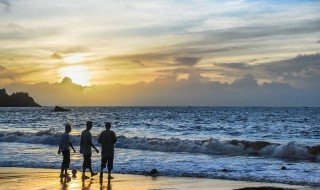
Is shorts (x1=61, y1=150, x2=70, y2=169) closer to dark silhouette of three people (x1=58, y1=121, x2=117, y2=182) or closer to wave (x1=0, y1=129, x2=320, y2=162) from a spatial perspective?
dark silhouette of three people (x1=58, y1=121, x2=117, y2=182)

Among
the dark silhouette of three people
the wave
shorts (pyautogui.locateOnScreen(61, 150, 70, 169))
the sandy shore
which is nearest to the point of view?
the sandy shore

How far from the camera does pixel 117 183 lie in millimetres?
14656

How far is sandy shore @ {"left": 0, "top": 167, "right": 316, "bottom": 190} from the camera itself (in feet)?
45.2

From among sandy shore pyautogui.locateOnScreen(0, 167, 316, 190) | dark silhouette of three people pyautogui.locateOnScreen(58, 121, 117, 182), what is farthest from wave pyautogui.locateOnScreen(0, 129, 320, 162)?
dark silhouette of three people pyautogui.locateOnScreen(58, 121, 117, 182)

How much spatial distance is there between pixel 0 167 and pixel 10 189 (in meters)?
6.61

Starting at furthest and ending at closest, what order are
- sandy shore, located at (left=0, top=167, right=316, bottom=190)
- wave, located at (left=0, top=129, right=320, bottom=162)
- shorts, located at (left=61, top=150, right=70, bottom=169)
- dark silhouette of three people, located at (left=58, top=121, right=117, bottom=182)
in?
wave, located at (left=0, top=129, right=320, bottom=162)
shorts, located at (left=61, top=150, right=70, bottom=169)
dark silhouette of three people, located at (left=58, top=121, right=117, bottom=182)
sandy shore, located at (left=0, top=167, right=316, bottom=190)

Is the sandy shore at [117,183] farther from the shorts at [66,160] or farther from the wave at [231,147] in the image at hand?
the wave at [231,147]

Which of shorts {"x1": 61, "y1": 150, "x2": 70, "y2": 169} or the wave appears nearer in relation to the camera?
shorts {"x1": 61, "y1": 150, "x2": 70, "y2": 169}

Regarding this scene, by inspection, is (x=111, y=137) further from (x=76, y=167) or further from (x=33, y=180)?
(x=76, y=167)

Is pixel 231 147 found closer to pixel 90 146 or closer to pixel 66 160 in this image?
pixel 90 146

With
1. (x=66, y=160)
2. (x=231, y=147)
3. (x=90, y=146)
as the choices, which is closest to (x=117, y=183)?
(x=90, y=146)

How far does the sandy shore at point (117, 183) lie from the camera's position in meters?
13.8

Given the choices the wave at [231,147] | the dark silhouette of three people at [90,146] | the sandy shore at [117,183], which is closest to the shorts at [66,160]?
the dark silhouette of three people at [90,146]

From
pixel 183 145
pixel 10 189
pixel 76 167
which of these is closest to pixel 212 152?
pixel 183 145
